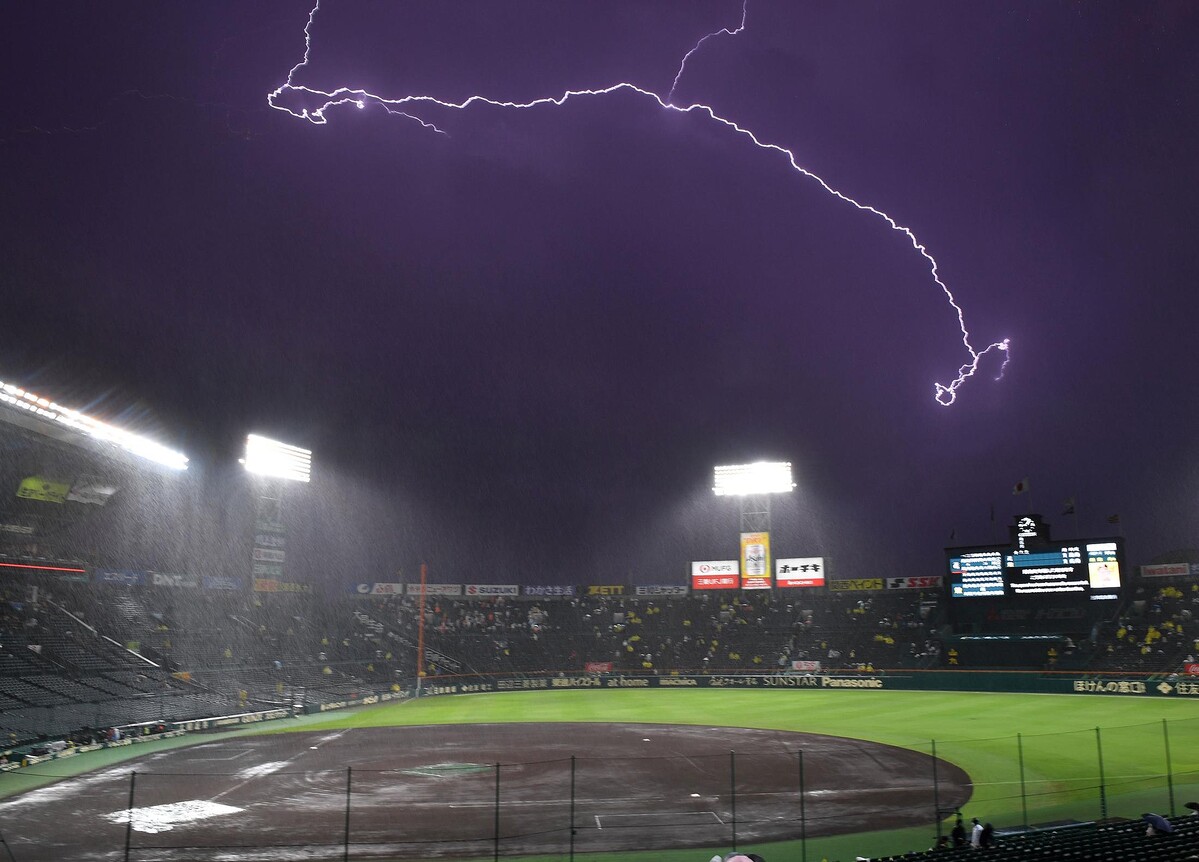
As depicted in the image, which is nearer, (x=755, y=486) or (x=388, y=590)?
(x=755, y=486)

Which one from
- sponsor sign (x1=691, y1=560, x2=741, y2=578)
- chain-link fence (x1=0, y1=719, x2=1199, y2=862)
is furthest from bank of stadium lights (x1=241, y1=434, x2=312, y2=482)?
sponsor sign (x1=691, y1=560, x2=741, y2=578)

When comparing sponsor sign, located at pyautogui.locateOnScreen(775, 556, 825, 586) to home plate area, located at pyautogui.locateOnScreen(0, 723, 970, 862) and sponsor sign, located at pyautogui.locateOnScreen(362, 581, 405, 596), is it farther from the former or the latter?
sponsor sign, located at pyautogui.locateOnScreen(362, 581, 405, 596)

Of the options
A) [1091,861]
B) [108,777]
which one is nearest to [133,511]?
[108,777]

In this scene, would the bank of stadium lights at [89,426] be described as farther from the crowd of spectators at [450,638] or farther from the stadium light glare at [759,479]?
the stadium light glare at [759,479]

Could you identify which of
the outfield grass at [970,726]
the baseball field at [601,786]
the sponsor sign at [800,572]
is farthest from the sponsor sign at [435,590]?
the baseball field at [601,786]

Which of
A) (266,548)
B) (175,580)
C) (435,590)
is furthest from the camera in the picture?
(435,590)

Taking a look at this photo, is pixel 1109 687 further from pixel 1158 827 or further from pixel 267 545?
pixel 267 545

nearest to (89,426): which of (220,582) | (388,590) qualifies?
(220,582)
